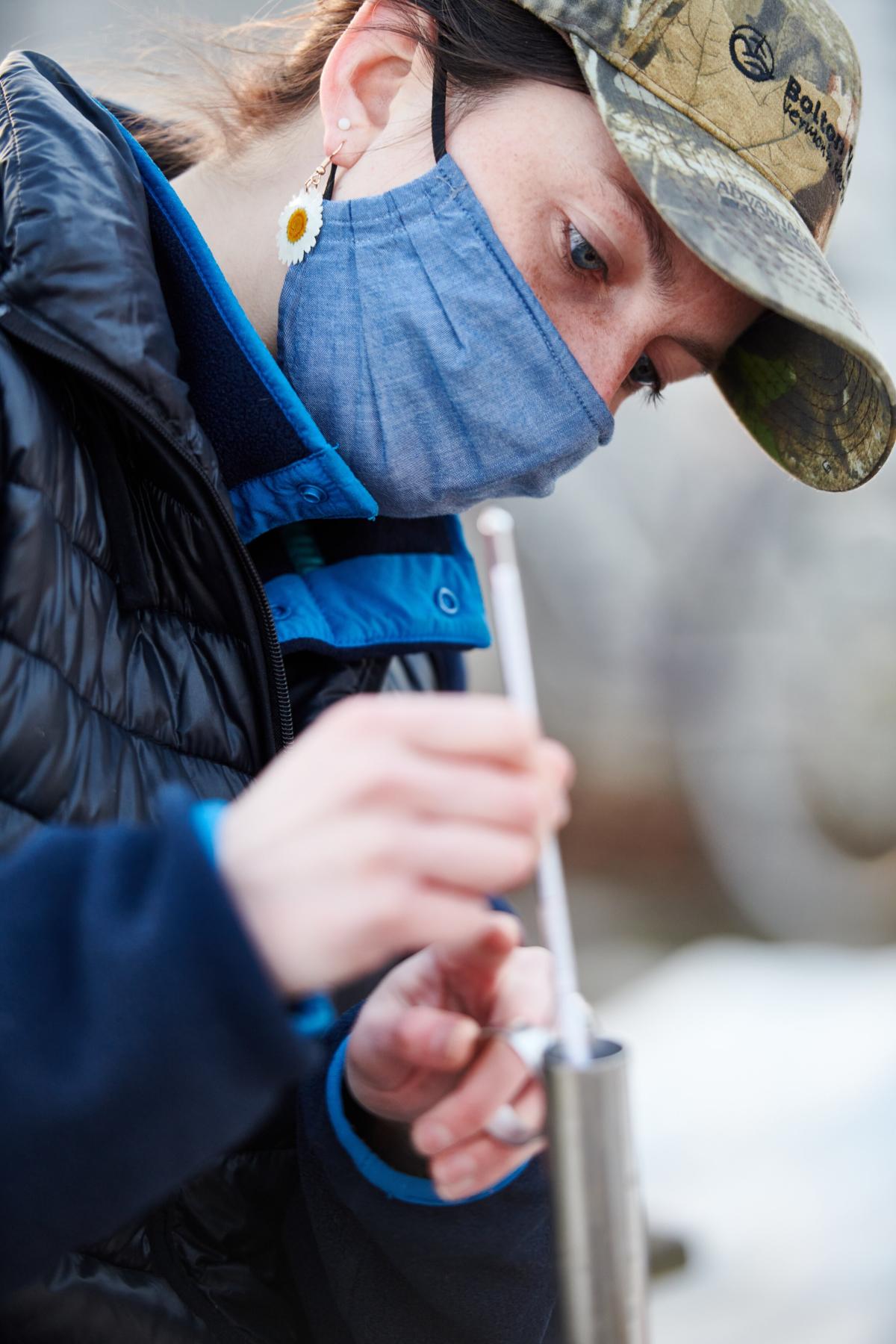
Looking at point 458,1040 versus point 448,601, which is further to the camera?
point 448,601

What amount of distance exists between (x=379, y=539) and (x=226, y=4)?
212 cm

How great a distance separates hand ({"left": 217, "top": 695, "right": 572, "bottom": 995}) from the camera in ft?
1.60

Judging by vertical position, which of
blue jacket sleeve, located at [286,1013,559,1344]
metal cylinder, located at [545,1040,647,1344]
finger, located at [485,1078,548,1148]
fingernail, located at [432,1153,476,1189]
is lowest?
blue jacket sleeve, located at [286,1013,559,1344]

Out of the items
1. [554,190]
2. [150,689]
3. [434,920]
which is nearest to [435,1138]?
[434,920]

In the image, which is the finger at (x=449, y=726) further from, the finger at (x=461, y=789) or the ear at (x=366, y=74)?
the ear at (x=366, y=74)

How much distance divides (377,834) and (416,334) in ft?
2.69

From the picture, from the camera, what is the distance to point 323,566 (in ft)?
4.53

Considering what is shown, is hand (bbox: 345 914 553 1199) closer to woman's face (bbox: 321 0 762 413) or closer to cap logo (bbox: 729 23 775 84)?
woman's face (bbox: 321 0 762 413)

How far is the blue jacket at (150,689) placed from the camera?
2.67ft

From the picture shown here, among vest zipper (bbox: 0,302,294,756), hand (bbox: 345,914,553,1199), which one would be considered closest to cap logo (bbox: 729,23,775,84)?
vest zipper (bbox: 0,302,294,756)

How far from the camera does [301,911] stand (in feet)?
1.61

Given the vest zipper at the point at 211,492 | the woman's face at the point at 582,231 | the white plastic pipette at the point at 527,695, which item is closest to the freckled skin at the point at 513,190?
the woman's face at the point at 582,231

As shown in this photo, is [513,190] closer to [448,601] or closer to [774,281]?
[774,281]

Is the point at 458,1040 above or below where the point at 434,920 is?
below
